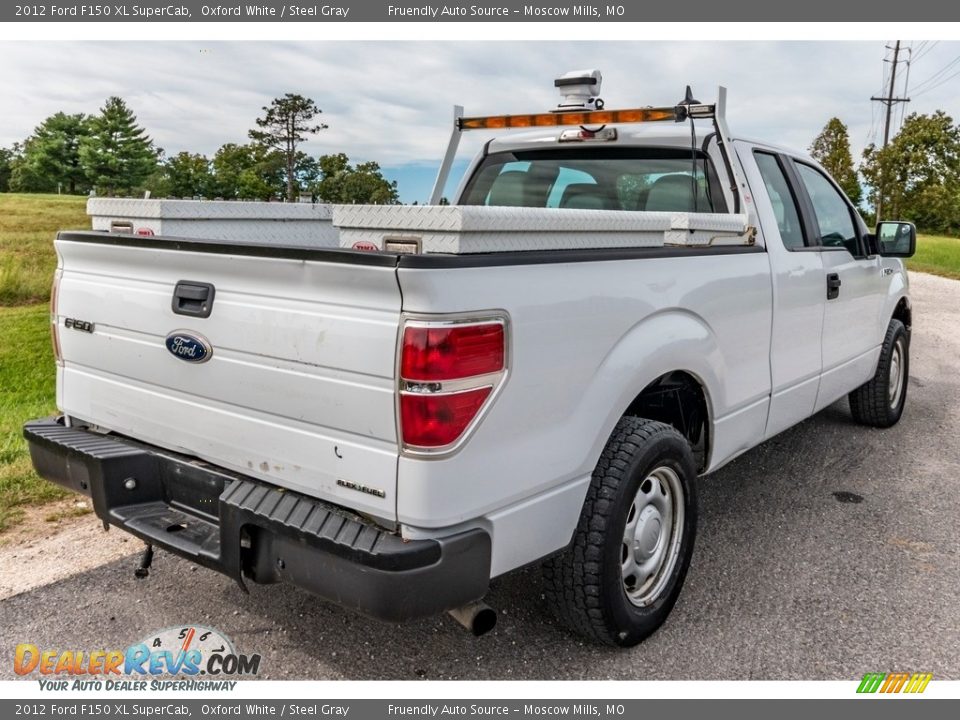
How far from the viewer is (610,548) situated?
2834 mm

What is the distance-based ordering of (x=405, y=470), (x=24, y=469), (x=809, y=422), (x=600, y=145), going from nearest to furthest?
(x=405, y=470) < (x=600, y=145) < (x=24, y=469) < (x=809, y=422)

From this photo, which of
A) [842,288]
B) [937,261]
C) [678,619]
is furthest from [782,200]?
[937,261]

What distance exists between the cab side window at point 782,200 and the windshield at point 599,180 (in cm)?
39

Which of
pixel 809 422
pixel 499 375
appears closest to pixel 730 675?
pixel 499 375

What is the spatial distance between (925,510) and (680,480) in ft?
7.23

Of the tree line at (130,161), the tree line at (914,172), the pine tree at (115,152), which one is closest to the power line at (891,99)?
the tree line at (914,172)

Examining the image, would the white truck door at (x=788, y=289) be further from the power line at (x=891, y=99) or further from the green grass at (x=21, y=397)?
the power line at (x=891, y=99)

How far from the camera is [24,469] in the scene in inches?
189

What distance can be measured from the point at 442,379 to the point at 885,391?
15.7ft

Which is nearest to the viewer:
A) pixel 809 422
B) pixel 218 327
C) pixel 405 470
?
pixel 405 470

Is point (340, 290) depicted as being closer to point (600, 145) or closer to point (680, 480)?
point (680, 480)

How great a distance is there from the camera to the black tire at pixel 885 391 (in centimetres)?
587

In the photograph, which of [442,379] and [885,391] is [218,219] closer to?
[442,379]

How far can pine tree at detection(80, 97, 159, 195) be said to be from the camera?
88.1 meters
